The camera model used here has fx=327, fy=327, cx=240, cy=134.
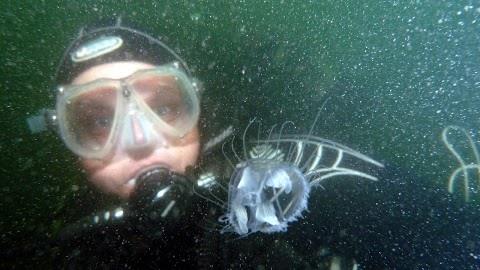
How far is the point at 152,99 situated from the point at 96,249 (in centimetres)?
202

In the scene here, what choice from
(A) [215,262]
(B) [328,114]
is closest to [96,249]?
(A) [215,262]

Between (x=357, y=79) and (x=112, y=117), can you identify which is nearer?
(x=112, y=117)

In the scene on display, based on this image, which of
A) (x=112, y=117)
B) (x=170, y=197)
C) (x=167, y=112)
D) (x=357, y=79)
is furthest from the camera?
(x=357, y=79)

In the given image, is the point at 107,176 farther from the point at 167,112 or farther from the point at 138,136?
the point at 167,112

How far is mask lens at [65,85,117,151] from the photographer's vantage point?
3416 millimetres

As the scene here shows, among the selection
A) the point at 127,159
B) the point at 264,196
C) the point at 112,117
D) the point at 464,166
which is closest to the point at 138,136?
the point at 127,159

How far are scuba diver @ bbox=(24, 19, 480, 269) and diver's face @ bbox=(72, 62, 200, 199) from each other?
0.01m

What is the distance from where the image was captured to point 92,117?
3479 millimetres

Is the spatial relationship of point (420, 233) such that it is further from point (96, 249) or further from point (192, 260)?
point (96, 249)

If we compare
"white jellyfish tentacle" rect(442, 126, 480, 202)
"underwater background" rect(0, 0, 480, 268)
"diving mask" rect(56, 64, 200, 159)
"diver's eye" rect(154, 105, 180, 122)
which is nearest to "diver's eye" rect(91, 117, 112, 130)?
"diving mask" rect(56, 64, 200, 159)

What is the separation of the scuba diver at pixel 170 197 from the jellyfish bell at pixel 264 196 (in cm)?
30

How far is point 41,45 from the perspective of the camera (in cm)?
2489

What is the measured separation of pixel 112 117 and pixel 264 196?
1.81 m

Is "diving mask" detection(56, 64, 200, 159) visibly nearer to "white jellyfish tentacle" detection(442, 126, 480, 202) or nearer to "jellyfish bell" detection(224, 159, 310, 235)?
"jellyfish bell" detection(224, 159, 310, 235)
